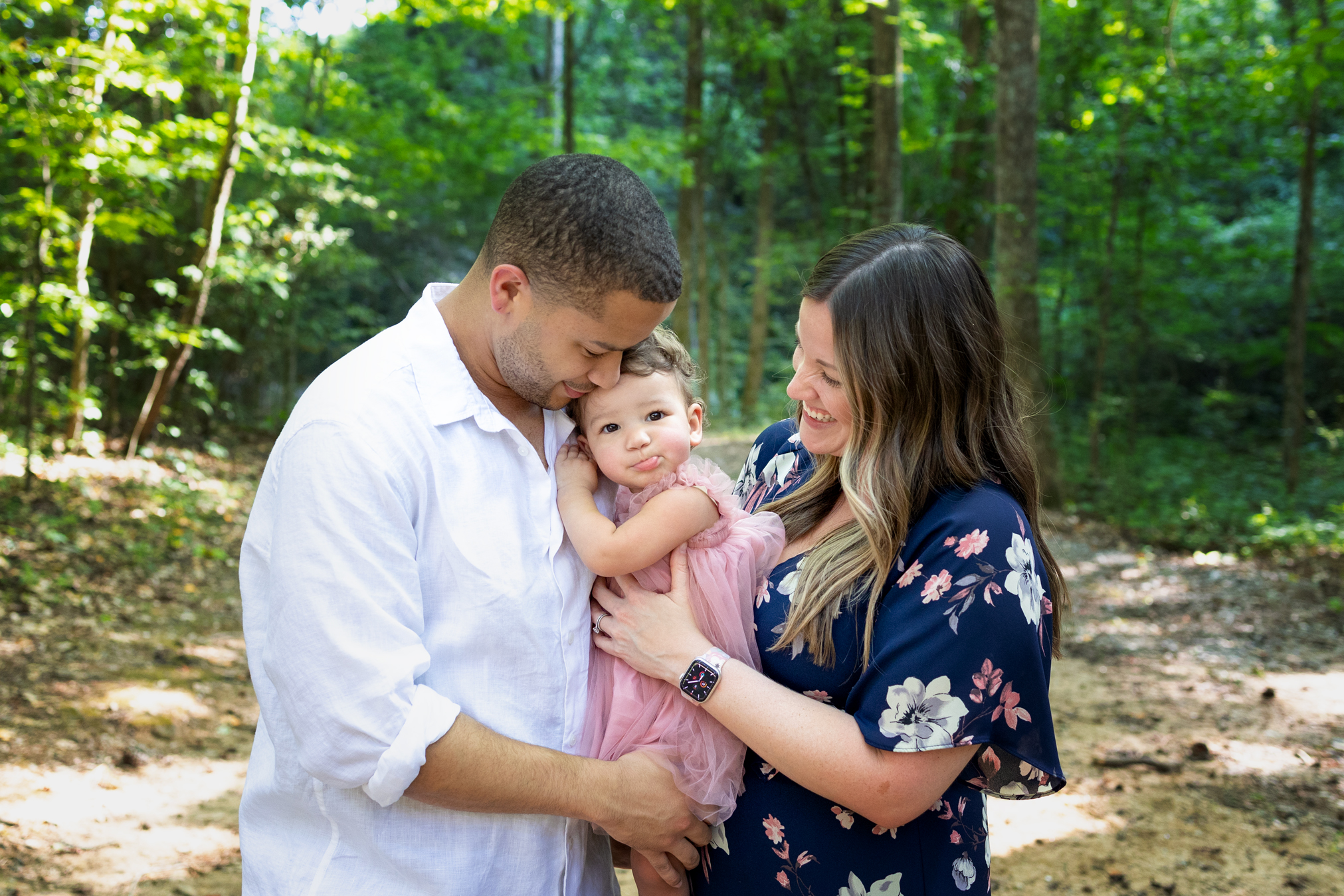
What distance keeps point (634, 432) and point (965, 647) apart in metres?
0.78

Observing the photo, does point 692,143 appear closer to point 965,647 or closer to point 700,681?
point 700,681

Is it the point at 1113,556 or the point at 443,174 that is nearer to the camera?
the point at 1113,556

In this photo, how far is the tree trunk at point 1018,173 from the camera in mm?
8875

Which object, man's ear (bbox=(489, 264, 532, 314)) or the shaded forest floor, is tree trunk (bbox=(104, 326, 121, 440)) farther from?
man's ear (bbox=(489, 264, 532, 314))

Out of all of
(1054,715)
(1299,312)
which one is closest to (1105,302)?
(1299,312)

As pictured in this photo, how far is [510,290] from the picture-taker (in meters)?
1.79

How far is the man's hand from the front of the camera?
1.68m

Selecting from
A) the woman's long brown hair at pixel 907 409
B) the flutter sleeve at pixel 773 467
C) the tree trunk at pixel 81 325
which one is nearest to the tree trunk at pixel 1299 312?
the flutter sleeve at pixel 773 467

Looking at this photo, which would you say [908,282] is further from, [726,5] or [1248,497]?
[726,5]

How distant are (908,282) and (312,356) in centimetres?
1568

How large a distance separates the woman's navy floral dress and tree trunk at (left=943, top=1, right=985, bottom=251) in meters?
11.3

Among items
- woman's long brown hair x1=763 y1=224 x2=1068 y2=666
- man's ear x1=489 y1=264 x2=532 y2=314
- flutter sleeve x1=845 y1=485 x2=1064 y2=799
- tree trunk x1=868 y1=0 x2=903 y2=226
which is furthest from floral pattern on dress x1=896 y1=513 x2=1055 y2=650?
tree trunk x1=868 y1=0 x2=903 y2=226

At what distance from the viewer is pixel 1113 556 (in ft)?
28.4

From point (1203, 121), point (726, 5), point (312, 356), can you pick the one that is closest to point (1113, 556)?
point (1203, 121)
